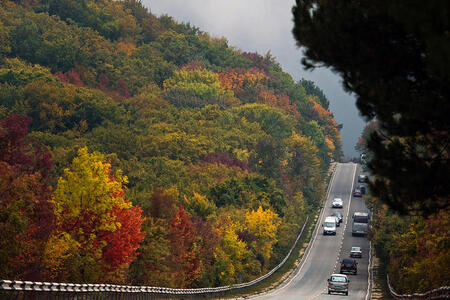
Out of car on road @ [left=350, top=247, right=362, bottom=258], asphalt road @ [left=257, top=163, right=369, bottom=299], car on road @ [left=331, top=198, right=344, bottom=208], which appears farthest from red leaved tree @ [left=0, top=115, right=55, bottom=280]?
car on road @ [left=331, top=198, right=344, bottom=208]

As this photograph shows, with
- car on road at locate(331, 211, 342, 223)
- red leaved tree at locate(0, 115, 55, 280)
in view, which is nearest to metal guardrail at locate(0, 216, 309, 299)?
red leaved tree at locate(0, 115, 55, 280)

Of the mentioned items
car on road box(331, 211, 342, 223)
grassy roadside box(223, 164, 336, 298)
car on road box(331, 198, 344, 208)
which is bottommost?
grassy roadside box(223, 164, 336, 298)

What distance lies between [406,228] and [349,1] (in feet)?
129

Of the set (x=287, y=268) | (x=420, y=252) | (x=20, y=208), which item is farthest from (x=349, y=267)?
(x=20, y=208)

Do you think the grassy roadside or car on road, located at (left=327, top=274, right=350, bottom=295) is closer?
car on road, located at (left=327, top=274, right=350, bottom=295)

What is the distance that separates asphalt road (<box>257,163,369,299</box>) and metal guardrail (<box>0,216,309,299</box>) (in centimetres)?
816

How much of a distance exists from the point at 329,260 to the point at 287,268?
735 cm


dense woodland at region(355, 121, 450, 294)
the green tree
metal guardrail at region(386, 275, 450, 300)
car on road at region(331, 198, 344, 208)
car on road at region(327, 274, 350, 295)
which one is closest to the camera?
the green tree

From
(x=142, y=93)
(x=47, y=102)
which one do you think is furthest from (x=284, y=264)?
(x=142, y=93)

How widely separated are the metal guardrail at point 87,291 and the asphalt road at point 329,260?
8.16 meters

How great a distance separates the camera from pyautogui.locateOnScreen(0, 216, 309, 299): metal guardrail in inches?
888

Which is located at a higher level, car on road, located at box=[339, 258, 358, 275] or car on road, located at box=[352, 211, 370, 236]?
A: car on road, located at box=[352, 211, 370, 236]

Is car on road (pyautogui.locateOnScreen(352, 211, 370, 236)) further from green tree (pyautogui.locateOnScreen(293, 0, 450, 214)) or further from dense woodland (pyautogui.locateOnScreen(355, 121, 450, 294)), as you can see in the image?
green tree (pyautogui.locateOnScreen(293, 0, 450, 214))

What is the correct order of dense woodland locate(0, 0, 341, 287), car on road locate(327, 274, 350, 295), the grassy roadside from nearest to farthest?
dense woodland locate(0, 0, 341, 287) < car on road locate(327, 274, 350, 295) < the grassy roadside
